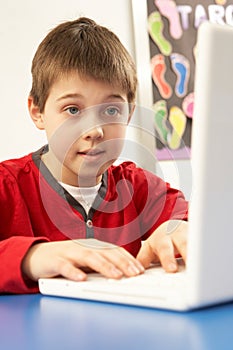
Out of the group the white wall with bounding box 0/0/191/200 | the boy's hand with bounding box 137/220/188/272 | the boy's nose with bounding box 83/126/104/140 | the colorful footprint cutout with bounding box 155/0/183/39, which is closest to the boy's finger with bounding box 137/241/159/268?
the boy's hand with bounding box 137/220/188/272

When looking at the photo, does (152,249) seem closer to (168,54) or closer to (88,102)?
(88,102)

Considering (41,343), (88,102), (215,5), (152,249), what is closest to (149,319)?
(41,343)

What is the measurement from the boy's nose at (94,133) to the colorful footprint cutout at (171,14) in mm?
1436

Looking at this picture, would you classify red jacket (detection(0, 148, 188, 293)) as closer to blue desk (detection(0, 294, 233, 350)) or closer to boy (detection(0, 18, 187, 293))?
boy (detection(0, 18, 187, 293))

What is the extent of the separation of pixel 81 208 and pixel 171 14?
1.48 m

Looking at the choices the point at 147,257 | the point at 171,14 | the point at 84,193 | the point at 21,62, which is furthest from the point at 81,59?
the point at 171,14

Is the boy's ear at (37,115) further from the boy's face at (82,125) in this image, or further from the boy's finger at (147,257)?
the boy's finger at (147,257)

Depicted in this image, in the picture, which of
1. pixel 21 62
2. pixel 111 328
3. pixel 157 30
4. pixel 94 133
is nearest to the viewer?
pixel 111 328

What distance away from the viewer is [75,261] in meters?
0.58

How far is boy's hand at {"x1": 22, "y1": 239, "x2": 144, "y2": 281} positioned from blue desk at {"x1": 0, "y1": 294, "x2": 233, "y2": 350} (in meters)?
0.05

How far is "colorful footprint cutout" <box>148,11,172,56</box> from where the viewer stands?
2182 millimetres

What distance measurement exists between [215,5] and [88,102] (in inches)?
64.7

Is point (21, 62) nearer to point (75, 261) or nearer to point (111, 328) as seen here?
point (75, 261)

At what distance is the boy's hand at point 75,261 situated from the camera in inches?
21.7
